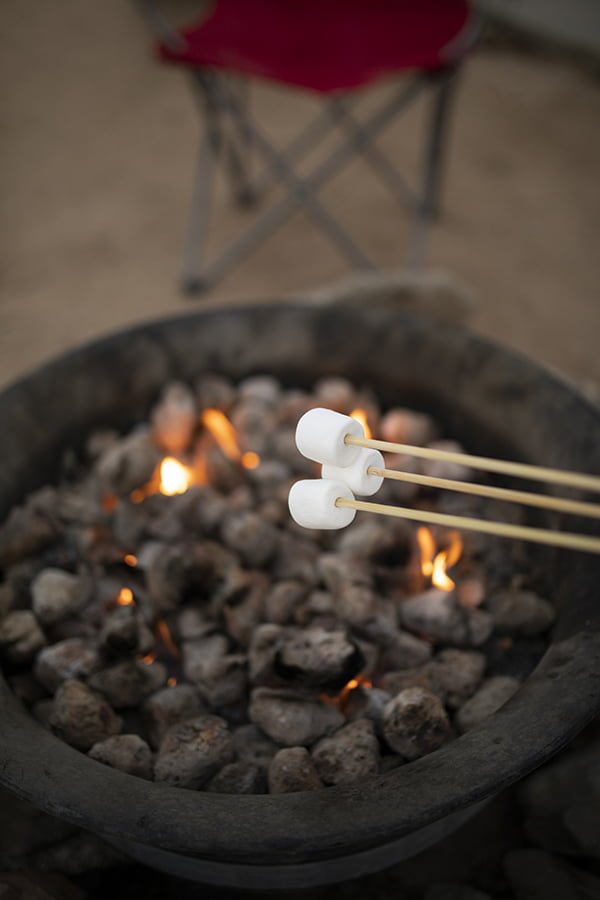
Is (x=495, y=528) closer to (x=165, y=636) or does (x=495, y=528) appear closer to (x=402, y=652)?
(x=402, y=652)

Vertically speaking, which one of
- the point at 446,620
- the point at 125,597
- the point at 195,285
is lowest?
the point at 195,285

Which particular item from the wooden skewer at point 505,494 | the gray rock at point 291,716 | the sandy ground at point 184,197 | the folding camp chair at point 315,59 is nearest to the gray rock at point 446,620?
the gray rock at point 291,716

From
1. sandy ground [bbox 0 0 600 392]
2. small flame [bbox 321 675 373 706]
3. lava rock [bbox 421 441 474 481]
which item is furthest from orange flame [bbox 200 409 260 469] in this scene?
sandy ground [bbox 0 0 600 392]

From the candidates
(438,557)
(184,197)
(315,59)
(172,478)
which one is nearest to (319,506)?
(438,557)

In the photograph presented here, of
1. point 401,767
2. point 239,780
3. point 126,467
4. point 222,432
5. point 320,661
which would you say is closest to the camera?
point 401,767

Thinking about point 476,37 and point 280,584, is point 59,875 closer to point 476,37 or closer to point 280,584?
point 280,584

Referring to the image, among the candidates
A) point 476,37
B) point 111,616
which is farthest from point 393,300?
point 111,616

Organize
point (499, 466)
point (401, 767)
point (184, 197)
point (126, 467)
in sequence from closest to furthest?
point (499, 466) < point (401, 767) < point (126, 467) < point (184, 197)

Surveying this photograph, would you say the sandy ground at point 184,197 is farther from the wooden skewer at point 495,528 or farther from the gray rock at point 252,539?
the wooden skewer at point 495,528
